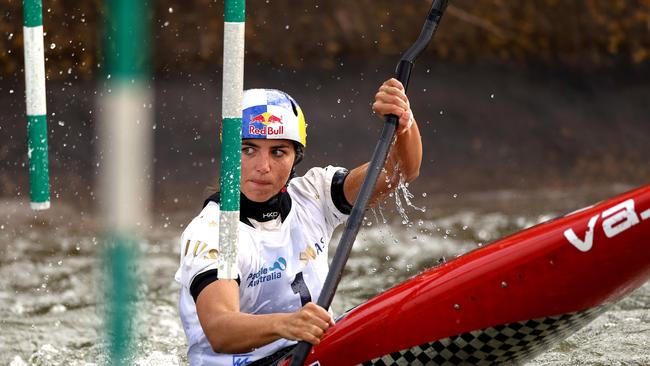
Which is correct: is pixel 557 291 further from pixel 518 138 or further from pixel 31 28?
pixel 518 138

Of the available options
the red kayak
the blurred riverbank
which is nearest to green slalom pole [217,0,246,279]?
the red kayak

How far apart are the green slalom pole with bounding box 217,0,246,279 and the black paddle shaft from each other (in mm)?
462

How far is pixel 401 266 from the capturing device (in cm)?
793

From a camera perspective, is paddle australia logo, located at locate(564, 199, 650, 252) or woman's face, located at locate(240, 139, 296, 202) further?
woman's face, located at locate(240, 139, 296, 202)

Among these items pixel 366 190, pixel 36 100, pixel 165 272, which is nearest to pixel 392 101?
pixel 366 190

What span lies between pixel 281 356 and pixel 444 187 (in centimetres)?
584

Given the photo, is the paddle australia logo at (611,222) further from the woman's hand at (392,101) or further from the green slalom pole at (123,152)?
the green slalom pole at (123,152)

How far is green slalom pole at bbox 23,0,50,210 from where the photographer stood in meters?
4.11

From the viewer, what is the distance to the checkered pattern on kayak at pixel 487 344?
4164mm

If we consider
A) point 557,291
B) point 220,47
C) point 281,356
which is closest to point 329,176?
point 281,356

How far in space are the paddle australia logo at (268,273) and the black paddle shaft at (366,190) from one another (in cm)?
32

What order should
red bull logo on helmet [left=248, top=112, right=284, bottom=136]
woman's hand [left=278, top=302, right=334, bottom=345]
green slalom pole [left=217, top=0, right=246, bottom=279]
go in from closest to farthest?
1. green slalom pole [left=217, top=0, right=246, bottom=279]
2. woman's hand [left=278, top=302, right=334, bottom=345]
3. red bull logo on helmet [left=248, top=112, right=284, bottom=136]

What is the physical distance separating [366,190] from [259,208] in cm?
41

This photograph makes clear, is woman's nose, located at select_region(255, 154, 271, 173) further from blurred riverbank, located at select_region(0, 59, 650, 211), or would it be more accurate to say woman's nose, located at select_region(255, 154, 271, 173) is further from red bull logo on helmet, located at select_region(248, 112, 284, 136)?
blurred riverbank, located at select_region(0, 59, 650, 211)
